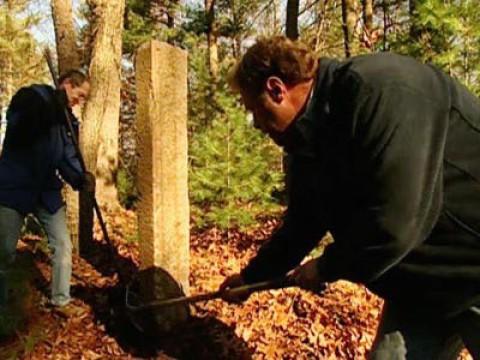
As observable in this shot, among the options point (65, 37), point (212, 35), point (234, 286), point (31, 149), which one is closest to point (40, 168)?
point (31, 149)

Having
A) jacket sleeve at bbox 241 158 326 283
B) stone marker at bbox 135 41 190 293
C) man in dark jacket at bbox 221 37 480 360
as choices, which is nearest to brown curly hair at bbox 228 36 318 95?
man in dark jacket at bbox 221 37 480 360

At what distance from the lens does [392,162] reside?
1.86m

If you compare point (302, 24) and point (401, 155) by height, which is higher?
point (302, 24)

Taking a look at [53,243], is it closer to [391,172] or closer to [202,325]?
[202,325]

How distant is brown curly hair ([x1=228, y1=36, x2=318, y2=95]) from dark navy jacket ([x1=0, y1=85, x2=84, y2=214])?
2.63 metres

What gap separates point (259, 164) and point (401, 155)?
4744 millimetres

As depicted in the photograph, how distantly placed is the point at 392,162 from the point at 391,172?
0.03 meters

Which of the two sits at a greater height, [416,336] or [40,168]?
[40,168]

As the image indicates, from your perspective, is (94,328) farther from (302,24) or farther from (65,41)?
(302,24)

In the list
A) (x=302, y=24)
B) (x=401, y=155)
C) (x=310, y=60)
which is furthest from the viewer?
(x=302, y=24)

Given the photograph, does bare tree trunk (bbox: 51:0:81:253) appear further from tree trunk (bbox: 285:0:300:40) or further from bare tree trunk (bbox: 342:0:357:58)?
tree trunk (bbox: 285:0:300:40)

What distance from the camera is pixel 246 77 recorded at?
2.21m

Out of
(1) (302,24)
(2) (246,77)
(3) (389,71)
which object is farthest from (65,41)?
(1) (302,24)

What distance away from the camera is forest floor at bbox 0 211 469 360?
4.09 meters
